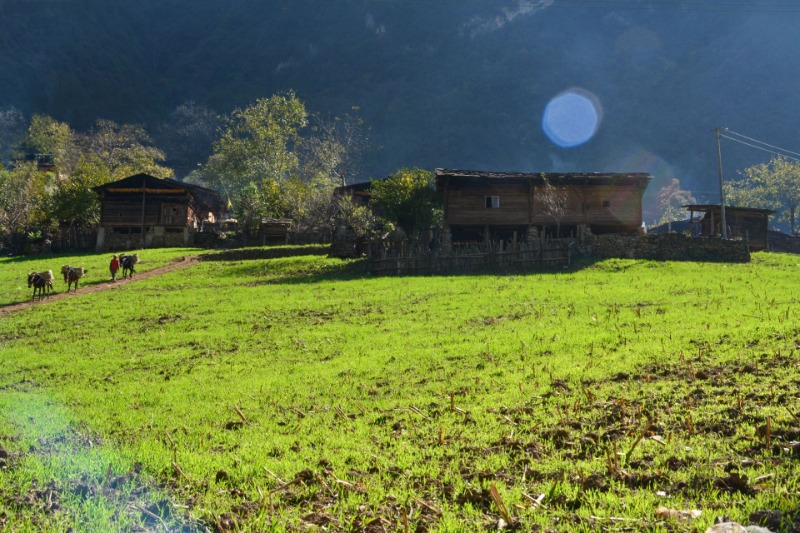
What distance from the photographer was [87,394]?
10.4 meters

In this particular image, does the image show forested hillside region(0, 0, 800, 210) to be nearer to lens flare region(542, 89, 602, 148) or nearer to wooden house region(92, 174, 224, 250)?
lens flare region(542, 89, 602, 148)

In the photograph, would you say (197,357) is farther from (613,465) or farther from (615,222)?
(615,222)

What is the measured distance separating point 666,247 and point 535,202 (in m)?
11.1

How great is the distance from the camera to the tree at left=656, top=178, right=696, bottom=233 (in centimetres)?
11044

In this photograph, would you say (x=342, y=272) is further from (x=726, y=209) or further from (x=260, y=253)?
(x=726, y=209)

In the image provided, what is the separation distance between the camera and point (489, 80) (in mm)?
172875

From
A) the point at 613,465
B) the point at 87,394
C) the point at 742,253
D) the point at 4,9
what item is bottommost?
the point at 87,394

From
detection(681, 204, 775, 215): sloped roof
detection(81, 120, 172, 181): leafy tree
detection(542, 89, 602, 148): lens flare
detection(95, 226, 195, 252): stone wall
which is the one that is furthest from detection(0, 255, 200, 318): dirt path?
detection(542, 89, 602, 148): lens flare

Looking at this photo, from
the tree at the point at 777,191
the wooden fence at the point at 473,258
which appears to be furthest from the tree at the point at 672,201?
the wooden fence at the point at 473,258

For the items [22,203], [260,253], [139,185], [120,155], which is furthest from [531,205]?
[120,155]

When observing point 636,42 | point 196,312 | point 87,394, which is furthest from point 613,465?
point 636,42

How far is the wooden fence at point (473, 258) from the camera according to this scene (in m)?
31.3

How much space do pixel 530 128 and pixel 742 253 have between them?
432 ft

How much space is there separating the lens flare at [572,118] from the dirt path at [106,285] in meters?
131
